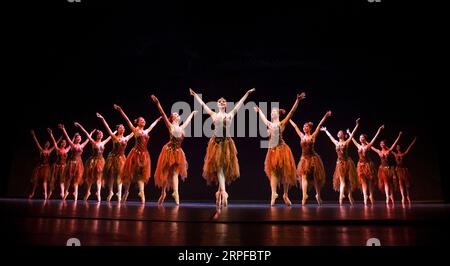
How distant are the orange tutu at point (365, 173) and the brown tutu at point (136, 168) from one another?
4.30m

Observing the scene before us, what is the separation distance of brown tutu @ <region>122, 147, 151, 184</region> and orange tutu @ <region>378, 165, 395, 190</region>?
520 cm

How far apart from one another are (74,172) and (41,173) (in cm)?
132

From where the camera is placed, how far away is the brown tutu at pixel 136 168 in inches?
233

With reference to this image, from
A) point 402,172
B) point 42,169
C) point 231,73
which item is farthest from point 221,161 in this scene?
point 42,169

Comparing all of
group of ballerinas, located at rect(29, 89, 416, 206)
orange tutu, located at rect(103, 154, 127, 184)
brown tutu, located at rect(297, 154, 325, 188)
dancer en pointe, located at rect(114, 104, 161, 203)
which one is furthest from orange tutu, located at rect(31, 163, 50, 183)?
brown tutu, located at rect(297, 154, 325, 188)

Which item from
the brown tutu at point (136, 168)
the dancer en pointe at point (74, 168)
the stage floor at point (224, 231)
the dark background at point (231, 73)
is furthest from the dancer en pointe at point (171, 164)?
the dancer en pointe at point (74, 168)

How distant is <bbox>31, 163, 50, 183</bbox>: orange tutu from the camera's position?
782cm

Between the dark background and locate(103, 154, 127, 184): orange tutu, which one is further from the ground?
the dark background

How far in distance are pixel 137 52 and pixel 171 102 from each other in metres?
1.49

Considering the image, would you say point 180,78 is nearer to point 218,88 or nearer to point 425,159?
point 218,88

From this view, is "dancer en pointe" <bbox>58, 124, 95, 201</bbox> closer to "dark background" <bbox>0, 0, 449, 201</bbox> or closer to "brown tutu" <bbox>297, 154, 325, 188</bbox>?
"dark background" <bbox>0, 0, 449, 201</bbox>

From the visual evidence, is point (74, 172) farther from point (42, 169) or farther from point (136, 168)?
point (136, 168)

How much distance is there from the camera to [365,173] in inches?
254

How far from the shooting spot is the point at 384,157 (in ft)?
23.8
